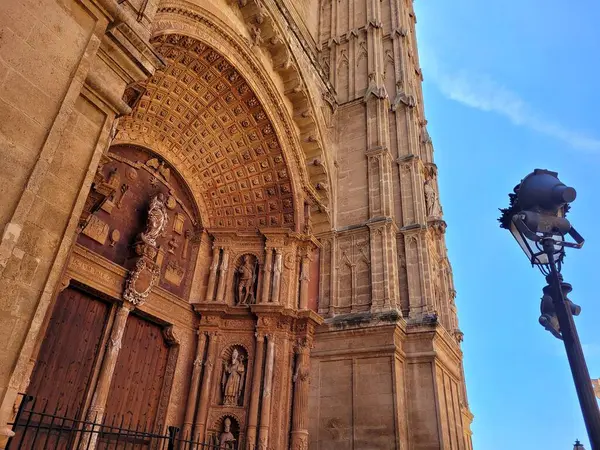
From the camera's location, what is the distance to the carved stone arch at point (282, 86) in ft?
28.1

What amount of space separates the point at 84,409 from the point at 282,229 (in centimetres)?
574

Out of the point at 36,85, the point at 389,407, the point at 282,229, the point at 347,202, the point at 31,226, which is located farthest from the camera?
the point at 347,202

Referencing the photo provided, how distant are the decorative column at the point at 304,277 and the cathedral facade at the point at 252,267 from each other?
0.04m

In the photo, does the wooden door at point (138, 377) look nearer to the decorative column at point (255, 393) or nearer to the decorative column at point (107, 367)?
the decorative column at point (107, 367)

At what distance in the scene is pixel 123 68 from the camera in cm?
434

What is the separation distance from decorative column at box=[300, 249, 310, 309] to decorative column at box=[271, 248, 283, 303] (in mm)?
769

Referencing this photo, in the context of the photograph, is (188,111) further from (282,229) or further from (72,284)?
(72,284)

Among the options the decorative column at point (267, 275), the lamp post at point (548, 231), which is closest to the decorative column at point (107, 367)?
the decorative column at point (267, 275)

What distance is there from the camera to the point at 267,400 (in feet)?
30.6

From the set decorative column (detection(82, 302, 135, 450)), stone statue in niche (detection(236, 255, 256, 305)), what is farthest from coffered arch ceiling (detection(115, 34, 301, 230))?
decorative column (detection(82, 302, 135, 450))

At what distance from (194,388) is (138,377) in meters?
1.25

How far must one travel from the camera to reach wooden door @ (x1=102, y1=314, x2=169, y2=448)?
331 inches

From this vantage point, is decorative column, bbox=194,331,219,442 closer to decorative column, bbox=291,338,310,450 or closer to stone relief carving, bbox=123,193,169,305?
decorative column, bbox=291,338,310,450

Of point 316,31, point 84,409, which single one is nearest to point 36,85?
point 84,409
